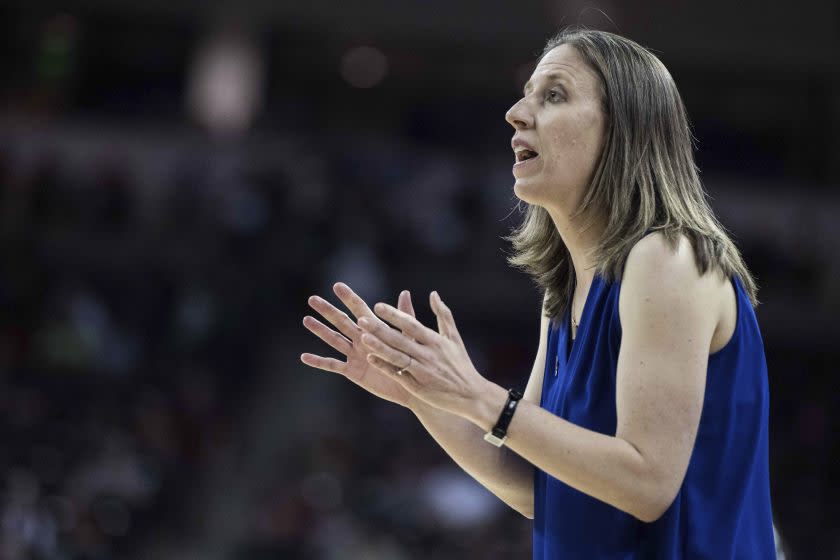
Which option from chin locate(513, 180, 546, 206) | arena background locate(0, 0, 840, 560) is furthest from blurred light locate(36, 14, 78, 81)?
chin locate(513, 180, 546, 206)

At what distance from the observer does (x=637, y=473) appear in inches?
70.7

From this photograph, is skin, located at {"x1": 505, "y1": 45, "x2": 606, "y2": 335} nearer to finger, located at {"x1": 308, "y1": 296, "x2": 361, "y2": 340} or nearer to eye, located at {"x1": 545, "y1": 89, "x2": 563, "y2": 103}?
eye, located at {"x1": 545, "y1": 89, "x2": 563, "y2": 103}

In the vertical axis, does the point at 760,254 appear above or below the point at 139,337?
above

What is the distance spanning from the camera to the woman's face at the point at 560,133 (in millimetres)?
2111

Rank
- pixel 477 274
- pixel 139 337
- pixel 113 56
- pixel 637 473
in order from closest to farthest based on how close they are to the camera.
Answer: pixel 637 473 → pixel 139 337 → pixel 477 274 → pixel 113 56

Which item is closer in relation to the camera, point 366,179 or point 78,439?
point 78,439

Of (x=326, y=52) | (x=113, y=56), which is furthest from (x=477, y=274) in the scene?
(x=113, y=56)

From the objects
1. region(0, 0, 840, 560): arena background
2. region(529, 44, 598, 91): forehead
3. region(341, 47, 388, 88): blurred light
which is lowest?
region(0, 0, 840, 560): arena background

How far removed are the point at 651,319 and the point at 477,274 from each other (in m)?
10.2

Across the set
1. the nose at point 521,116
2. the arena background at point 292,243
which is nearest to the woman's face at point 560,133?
the nose at point 521,116

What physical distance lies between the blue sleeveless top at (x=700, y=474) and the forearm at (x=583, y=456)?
11cm

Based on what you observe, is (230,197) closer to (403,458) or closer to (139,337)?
(139,337)

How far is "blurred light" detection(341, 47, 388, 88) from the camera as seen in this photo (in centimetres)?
1622

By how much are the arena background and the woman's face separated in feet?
21.5
